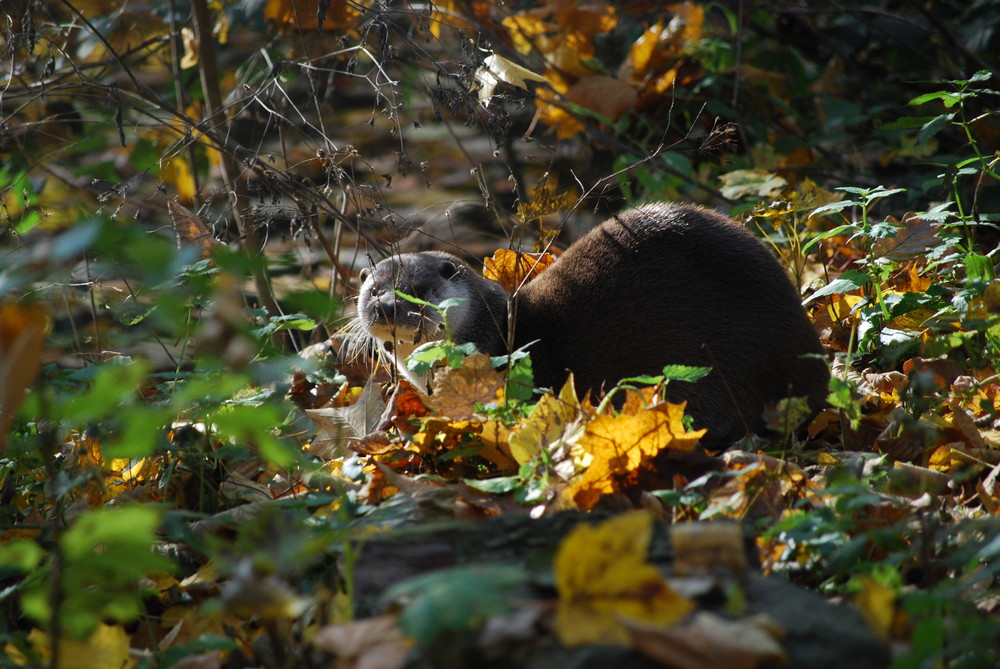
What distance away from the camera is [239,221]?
9.93ft

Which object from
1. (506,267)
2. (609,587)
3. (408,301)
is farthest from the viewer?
(506,267)

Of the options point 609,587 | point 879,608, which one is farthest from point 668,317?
point 609,587

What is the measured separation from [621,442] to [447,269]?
1619mm

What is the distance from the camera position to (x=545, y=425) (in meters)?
2.16

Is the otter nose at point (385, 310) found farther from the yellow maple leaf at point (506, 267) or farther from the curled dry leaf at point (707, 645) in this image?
the curled dry leaf at point (707, 645)

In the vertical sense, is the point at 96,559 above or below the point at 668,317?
above

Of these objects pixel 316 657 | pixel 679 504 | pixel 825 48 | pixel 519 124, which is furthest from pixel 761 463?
pixel 519 124

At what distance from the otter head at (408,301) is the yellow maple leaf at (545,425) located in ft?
3.23

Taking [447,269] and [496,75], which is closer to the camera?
[496,75]

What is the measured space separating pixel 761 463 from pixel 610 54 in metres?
3.91

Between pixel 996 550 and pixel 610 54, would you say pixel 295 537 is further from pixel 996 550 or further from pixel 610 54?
pixel 610 54

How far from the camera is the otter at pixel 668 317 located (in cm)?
285

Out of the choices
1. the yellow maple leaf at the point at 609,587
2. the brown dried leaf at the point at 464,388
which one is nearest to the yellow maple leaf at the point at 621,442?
the brown dried leaf at the point at 464,388

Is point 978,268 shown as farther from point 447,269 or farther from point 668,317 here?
point 447,269
